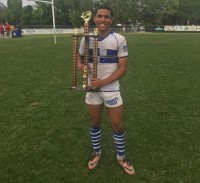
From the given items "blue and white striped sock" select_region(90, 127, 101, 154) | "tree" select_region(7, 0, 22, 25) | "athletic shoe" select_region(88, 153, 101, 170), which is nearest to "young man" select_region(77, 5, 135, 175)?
"blue and white striped sock" select_region(90, 127, 101, 154)

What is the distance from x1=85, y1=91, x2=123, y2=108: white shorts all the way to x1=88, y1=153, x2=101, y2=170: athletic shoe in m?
1.14

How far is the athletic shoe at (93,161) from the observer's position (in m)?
5.67

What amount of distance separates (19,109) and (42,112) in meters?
0.77

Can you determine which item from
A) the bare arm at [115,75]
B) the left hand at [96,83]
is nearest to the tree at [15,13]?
the bare arm at [115,75]

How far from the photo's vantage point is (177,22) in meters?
99.9

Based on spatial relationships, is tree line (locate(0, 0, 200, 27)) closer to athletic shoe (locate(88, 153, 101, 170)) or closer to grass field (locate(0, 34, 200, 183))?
grass field (locate(0, 34, 200, 183))

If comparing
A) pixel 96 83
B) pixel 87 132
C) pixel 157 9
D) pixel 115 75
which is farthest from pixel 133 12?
pixel 96 83

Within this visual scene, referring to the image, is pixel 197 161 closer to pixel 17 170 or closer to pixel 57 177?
pixel 57 177

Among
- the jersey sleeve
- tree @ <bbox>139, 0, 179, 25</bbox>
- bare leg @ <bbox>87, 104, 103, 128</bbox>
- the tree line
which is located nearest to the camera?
the jersey sleeve

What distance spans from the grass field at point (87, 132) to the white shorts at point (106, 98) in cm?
125

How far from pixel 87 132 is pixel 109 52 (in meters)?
2.88

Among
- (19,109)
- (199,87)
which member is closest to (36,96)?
(19,109)

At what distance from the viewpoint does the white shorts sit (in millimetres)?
5086

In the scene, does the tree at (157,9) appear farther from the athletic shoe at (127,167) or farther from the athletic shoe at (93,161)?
the athletic shoe at (127,167)
